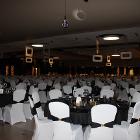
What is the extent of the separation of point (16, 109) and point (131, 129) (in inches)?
143

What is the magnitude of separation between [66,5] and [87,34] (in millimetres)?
5841

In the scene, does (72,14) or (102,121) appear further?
(72,14)

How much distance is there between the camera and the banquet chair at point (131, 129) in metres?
4.65

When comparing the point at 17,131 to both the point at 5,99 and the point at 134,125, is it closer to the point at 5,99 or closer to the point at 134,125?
the point at 5,99

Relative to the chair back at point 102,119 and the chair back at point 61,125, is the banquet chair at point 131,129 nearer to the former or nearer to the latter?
the chair back at point 102,119

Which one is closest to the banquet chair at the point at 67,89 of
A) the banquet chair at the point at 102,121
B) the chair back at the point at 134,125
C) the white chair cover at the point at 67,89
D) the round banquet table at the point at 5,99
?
the white chair cover at the point at 67,89

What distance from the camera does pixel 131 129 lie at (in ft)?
15.3

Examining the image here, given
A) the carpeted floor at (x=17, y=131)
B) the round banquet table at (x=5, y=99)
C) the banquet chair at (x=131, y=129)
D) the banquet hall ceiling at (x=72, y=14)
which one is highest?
the banquet hall ceiling at (x=72, y=14)

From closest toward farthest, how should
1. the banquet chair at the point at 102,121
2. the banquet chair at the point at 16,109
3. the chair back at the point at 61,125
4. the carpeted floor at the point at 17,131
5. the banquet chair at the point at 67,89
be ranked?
the banquet chair at the point at 102,121 → the chair back at the point at 61,125 → the carpeted floor at the point at 17,131 → the banquet chair at the point at 16,109 → the banquet chair at the point at 67,89

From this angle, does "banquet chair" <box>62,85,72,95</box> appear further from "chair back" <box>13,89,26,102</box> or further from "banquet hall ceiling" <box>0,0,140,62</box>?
"chair back" <box>13,89,26,102</box>

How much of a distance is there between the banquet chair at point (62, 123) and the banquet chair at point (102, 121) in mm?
384

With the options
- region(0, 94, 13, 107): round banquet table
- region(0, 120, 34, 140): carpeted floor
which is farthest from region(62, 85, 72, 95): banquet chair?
region(0, 94, 13, 107): round banquet table

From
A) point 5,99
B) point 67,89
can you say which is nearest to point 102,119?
point 5,99

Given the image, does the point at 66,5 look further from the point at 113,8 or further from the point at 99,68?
the point at 99,68
